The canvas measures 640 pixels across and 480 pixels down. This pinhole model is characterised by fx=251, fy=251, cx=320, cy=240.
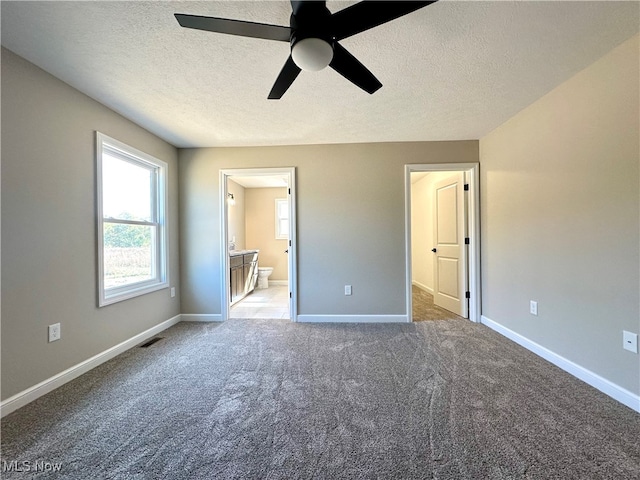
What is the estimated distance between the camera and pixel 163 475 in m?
1.13

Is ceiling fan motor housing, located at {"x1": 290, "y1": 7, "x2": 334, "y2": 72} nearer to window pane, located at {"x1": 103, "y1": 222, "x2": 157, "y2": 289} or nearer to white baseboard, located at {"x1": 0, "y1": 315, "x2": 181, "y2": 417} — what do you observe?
window pane, located at {"x1": 103, "y1": 222, "x2": 157, "y2": 289}

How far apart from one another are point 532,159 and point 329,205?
2.07 m

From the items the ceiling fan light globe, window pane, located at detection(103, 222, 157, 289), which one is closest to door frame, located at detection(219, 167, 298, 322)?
window pane, located at detection(103, 222, 157, 289)

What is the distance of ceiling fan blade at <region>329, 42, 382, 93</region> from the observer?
1.34 metres

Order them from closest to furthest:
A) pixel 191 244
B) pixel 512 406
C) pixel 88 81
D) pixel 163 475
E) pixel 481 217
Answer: pixel 163 475, pixel 512 406, pixel 88 81, pixel 481 217, pixel 191 244

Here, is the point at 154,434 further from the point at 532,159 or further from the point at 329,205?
the point at 532,159

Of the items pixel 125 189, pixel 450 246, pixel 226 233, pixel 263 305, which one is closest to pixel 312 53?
pixel 125 189

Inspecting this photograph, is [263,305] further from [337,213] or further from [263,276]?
[337,213]

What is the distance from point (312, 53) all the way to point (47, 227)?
2.17 metres

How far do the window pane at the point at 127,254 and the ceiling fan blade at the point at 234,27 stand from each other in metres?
2.00

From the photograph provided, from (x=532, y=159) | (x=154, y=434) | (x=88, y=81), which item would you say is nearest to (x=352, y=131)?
(x=532, y=159)

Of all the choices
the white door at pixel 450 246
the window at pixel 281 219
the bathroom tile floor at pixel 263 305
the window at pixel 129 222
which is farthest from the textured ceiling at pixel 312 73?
the window at pixel 281 219

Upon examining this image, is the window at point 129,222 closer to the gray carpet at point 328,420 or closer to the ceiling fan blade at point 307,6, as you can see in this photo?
the gray carpet at point 328,420

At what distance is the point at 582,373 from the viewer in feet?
6.07
